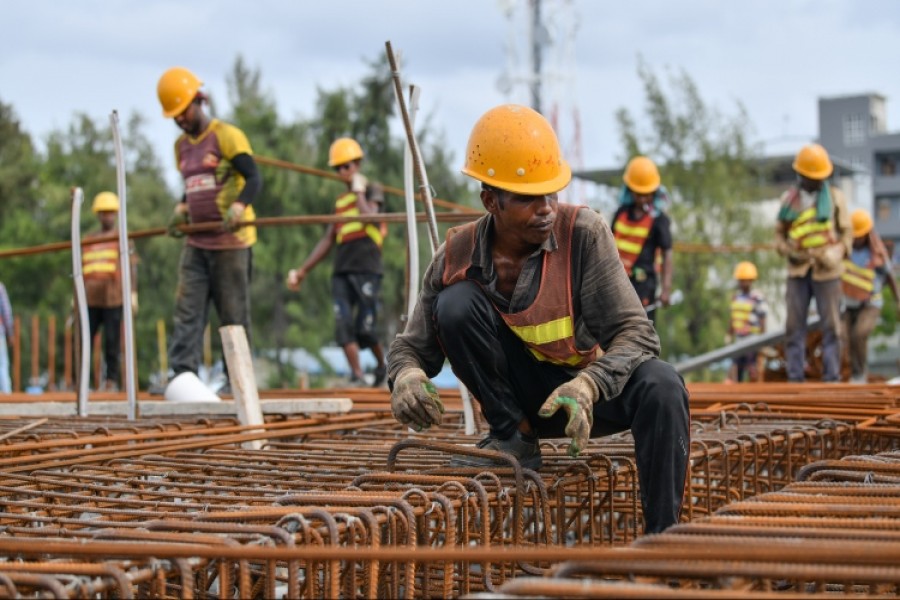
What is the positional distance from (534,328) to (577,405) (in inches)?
15.2

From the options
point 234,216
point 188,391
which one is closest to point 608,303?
point 188,391

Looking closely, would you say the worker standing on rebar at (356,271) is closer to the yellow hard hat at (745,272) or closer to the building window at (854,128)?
the yellow hard hat at (745,272)

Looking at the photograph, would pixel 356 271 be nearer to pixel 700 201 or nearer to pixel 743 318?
pixel 743 318

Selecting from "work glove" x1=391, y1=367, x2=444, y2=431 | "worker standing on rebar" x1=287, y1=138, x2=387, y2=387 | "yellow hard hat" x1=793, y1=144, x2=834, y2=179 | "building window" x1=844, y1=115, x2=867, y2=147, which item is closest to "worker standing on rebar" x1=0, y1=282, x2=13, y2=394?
"worker standing on rebar" x1=287, y1=138, x2=387, y2=387

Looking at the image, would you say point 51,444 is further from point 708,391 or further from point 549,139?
point 708,391

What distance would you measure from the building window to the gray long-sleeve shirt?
195 ft

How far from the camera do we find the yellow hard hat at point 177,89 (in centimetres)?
683

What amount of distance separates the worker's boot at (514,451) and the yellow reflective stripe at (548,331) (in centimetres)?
29

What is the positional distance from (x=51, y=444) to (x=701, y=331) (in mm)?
19932

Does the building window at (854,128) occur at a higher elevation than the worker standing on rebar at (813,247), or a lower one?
Answer: higher

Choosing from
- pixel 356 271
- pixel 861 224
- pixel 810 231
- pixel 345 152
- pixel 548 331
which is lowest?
pixel 548 331

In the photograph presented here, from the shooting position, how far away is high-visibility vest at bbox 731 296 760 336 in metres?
15.0

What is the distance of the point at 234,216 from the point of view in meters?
6.66

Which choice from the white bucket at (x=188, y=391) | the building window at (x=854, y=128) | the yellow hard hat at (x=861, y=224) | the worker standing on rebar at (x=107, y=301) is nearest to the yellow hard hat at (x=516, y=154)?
the white bucket at (x=188, y=391)
